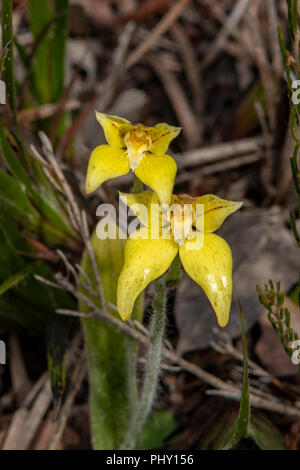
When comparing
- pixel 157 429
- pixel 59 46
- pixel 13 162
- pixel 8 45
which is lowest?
pixel 157 429

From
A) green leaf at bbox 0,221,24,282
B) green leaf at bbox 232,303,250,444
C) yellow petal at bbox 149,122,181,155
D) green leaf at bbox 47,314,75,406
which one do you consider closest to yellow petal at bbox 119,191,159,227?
yellow petal at bbox 149,122,181,155

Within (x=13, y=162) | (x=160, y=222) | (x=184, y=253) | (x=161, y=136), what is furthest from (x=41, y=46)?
(x=184, y=253)

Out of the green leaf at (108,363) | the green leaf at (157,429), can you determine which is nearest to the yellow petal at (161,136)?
the green leaf at (108,363)

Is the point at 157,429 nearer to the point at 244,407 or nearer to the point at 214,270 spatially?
the point at 244,407

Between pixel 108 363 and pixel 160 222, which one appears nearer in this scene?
pixel 160 222

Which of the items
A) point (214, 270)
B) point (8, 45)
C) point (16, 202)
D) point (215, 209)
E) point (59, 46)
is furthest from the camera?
point (59, 46)

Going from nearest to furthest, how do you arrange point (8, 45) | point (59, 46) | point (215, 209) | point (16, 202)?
point (215, 209) → point (8, 45) → point (16, 202) → point (59, 46)

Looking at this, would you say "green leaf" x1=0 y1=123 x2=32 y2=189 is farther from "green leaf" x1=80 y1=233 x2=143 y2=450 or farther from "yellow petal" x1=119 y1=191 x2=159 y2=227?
"yellow petal" x1=119 y1=191 x2=159 y2=227
